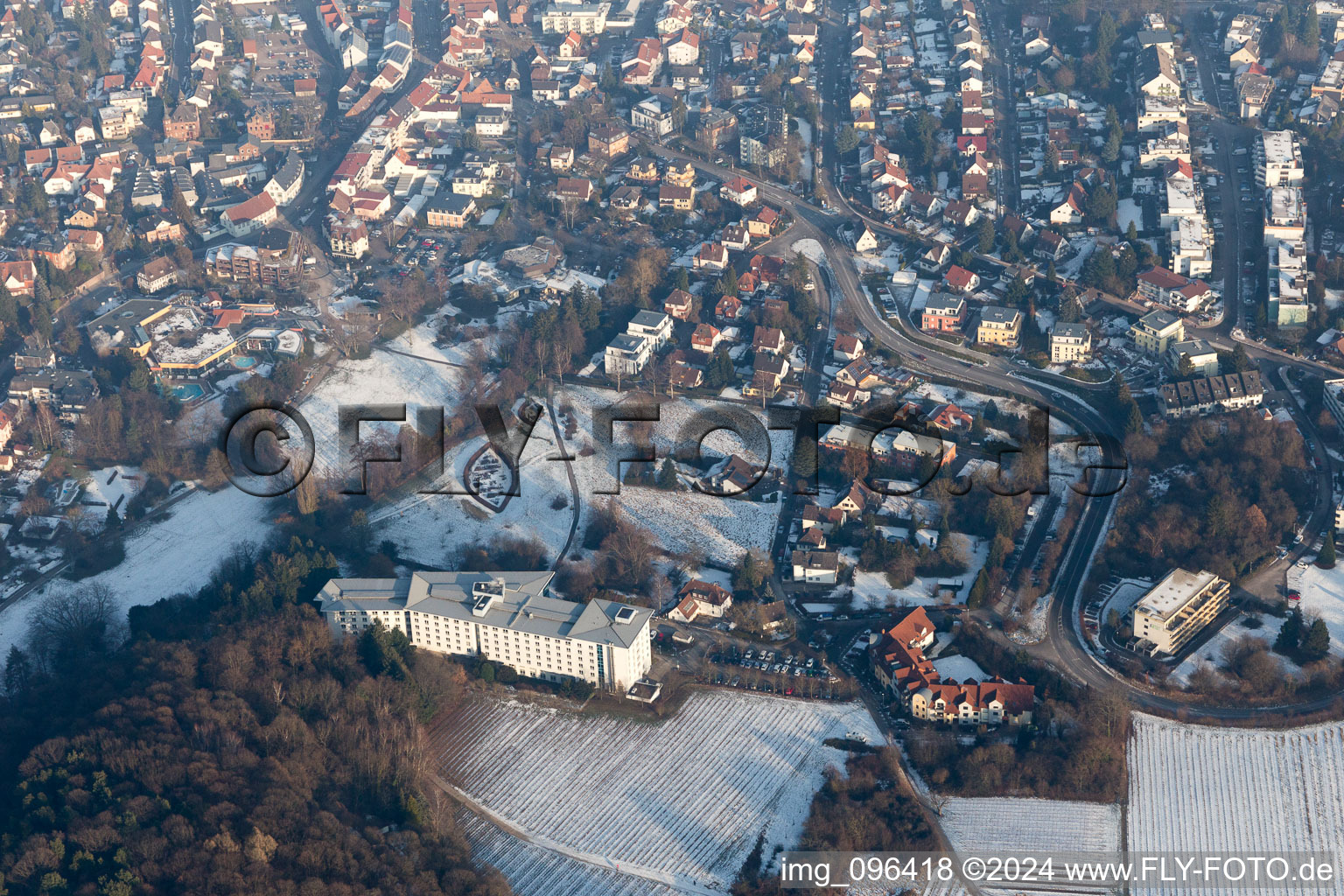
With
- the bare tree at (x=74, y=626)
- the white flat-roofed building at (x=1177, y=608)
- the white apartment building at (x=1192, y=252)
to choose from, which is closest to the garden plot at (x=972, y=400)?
the white flat-roofed building at (x=1177, y=608)

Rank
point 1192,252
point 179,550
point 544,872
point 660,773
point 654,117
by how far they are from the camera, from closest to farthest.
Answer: point 544,872 → point 660,773 → point 179,550 → point 1192,252 → point 654,117

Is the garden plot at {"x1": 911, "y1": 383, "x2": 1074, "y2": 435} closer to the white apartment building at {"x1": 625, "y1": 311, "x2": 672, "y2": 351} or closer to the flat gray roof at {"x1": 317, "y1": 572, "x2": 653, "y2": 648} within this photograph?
the white apartment building at {"x1": 625, "y1": 311, "x2": 672, "y2": 351}

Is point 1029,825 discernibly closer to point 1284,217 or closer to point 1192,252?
point 1192,252

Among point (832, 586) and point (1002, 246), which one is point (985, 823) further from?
point (1002, 246)

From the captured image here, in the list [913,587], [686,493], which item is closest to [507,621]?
[686,493]

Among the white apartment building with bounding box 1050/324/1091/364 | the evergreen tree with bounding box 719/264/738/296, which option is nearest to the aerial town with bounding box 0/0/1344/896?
the evergreen tree with bounding box 719/264/738/296

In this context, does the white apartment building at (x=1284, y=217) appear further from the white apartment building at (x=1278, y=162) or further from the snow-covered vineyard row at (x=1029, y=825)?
the snow-covered vineyard row at (x=1029, y=825)
